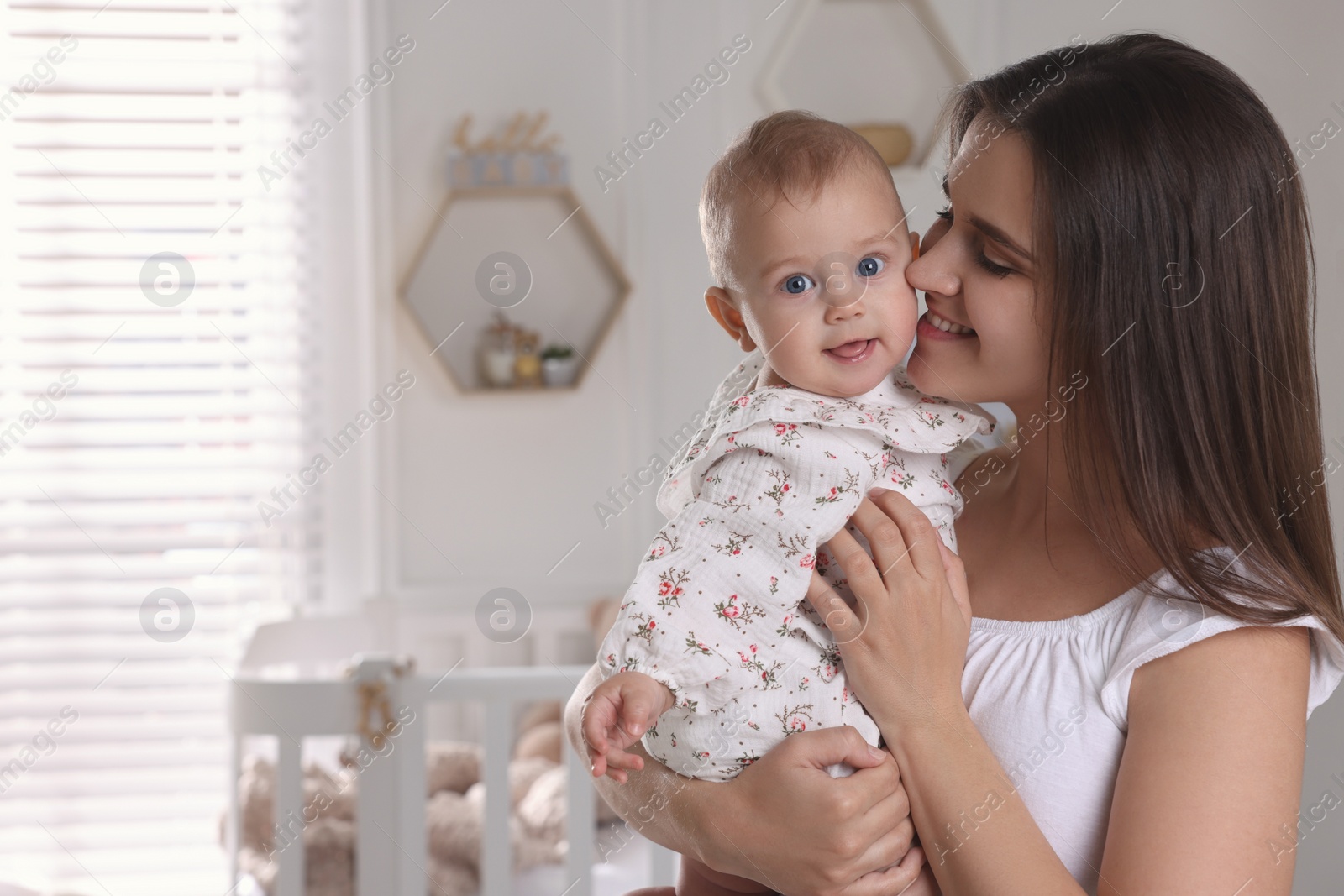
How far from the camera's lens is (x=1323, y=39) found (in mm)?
2021

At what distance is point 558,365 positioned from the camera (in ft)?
9.46

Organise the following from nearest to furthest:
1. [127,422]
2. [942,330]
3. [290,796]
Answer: [942,330]
[290,796]
[127,422]

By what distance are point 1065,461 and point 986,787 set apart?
0.38m

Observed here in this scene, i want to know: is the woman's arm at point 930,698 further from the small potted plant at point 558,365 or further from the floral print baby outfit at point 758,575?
the small potted plant at point 558,365

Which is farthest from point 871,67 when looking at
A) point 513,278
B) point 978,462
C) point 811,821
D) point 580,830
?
point 811,821

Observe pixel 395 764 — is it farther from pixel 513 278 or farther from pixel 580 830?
pixel 513 278

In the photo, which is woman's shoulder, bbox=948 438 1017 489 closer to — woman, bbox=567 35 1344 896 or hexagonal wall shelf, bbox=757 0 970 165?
woman, bbox=567 35 1344 896

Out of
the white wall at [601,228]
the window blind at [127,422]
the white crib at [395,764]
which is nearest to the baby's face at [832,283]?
the white crib at [395,764]

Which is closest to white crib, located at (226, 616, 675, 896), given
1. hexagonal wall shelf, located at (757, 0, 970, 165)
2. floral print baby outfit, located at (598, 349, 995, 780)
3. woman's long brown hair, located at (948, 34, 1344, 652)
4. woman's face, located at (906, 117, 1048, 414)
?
floral print baby outfit, located at (598, 349, 995, 780)

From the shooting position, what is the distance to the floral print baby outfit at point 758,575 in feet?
3.09

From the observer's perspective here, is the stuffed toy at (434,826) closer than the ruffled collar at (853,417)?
No

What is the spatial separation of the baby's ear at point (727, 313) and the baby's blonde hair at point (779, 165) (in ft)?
0.08

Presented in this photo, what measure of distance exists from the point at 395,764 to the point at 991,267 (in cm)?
132

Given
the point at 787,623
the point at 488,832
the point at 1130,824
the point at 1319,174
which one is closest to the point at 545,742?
the point at 488,832
